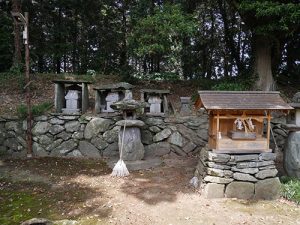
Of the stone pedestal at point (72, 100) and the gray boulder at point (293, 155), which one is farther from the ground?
the stone pedestal at point (72, 100)

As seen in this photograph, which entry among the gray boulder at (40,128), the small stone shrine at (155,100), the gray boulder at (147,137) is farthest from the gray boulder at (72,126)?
the small stone shrine at (155,100)

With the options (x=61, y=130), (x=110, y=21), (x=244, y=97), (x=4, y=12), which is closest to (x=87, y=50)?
(x=110, y=21)

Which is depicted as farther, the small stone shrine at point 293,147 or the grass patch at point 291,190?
the small stone shrine at point 293,147

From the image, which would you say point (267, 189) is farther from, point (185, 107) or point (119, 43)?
point (119, 43)

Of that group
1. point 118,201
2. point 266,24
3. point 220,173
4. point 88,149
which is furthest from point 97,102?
point 266,24

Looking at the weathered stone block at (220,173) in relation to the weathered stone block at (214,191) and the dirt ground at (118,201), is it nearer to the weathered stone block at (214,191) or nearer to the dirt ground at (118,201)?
the weathered stone block at (214,191)

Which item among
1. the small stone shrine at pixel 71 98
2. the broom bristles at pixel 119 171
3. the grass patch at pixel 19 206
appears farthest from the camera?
the small stone shrine at pixel 71 98

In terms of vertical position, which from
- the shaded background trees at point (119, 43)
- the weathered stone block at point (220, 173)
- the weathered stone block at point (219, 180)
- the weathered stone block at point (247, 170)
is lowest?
the weathered stone block at point (219, 180)

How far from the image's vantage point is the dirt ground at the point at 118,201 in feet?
16.3

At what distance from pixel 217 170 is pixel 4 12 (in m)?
13.5

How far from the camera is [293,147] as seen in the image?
662 centimetres

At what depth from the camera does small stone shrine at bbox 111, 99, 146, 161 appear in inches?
316

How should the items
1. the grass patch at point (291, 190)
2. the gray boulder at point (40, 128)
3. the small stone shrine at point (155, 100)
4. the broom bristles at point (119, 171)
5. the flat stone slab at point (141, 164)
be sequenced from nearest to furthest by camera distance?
the grass patch at point (291, 190) < the broom bristles at point (119, 171) < the flat stone slab at point (141, 164) < the gray boulder at point (40, 128) < the small stone shrine at point (155, 100)

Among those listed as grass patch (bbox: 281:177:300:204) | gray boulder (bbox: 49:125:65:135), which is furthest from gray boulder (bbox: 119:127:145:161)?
grass patch (bbox: 281:177:300:204)
